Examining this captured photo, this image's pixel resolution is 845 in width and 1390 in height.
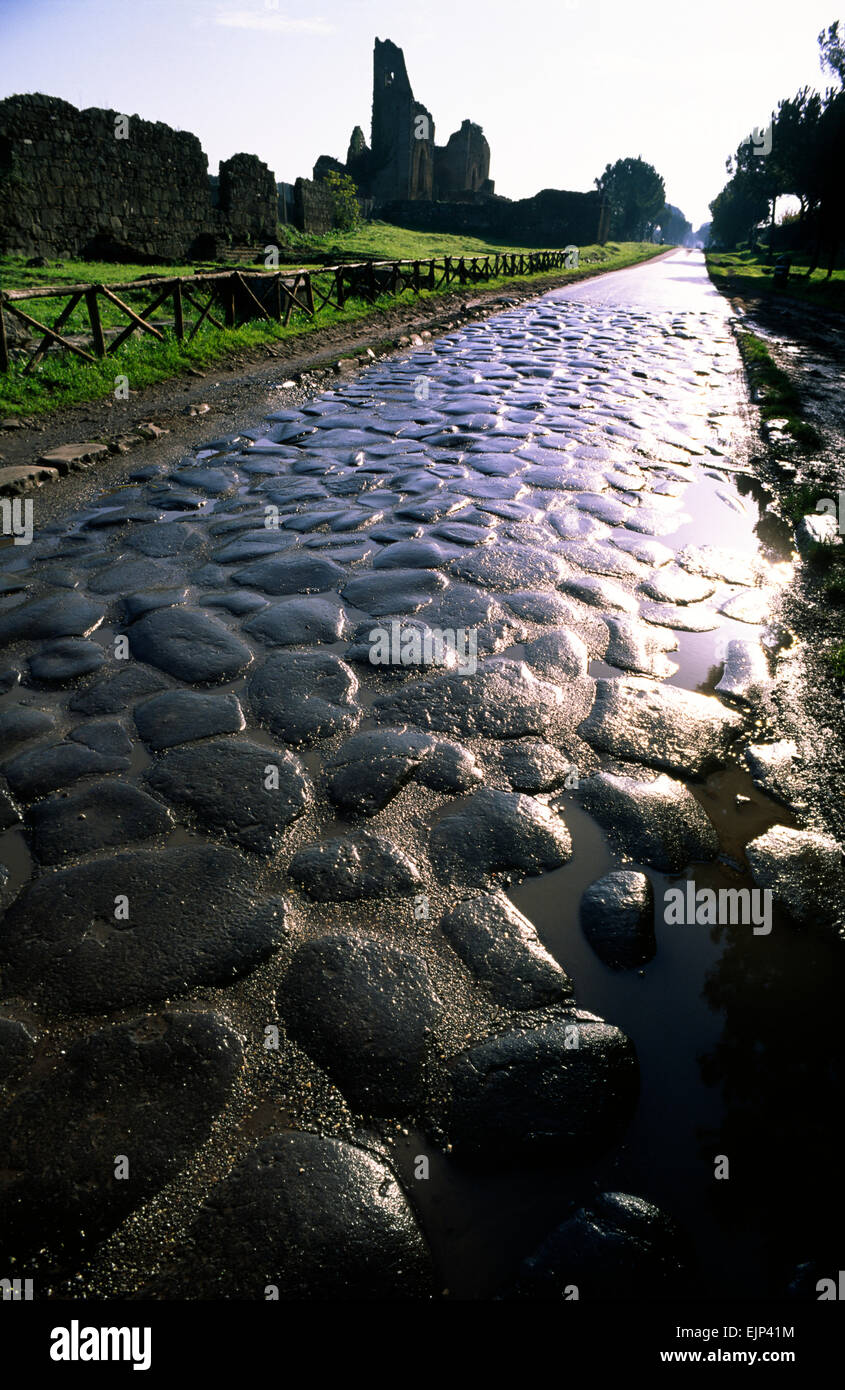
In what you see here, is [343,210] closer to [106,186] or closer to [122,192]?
[122,192]

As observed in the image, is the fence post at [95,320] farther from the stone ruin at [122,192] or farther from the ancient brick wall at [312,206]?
the ancient brick wall at [312,206]

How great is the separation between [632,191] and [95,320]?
105145mm

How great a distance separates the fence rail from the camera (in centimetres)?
842

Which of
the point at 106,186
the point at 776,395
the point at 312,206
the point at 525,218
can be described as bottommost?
the point at 776,395

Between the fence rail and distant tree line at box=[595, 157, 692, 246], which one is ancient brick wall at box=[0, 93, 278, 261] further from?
distant tree line at box=[595, 157, 692, 246]

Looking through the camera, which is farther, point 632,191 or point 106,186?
point 632,191

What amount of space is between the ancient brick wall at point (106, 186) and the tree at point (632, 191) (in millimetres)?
82344

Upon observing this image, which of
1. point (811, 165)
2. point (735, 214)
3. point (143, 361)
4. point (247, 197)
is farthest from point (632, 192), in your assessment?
point (143, 361)

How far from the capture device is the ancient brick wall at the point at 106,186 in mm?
17688

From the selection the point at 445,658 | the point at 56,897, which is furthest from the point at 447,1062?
the point at 445,658

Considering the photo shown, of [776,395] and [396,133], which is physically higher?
[396,133]

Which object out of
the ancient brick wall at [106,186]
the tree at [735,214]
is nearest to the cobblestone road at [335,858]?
the ancient brick wall at [106,186]

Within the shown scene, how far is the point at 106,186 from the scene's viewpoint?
19.5 m
